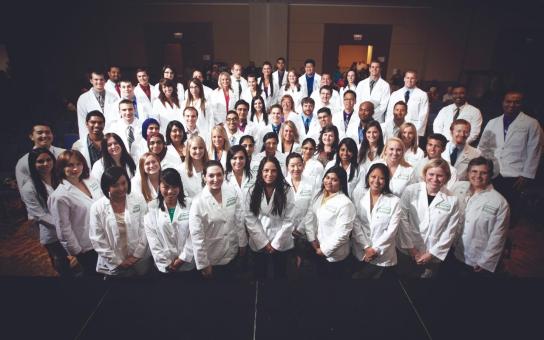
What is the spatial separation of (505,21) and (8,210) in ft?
43.3

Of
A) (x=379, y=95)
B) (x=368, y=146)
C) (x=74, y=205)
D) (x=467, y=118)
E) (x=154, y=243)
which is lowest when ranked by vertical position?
(x=154, y=243)

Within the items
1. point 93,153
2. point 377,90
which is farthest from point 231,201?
point 377,90

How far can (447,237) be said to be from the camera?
7.75 ft

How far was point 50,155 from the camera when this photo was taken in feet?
8.58

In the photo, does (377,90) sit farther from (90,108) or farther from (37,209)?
(37,209)

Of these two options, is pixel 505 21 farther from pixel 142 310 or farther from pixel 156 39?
pixel 142 310

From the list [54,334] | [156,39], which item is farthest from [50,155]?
[156,39]

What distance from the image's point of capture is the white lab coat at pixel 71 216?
2328 millimetres

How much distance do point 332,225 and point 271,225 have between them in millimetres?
507

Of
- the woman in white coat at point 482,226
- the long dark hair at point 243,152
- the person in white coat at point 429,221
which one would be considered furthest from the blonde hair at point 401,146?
the long dark hair at point 243,152

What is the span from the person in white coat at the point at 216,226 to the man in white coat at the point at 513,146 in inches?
124

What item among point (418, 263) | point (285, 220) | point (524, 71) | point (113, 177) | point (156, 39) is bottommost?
point (418, 263)

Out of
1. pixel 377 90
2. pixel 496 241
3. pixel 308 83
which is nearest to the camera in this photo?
pixel 496 241

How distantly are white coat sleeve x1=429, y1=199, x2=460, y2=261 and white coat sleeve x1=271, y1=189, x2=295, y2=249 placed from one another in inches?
45.8
